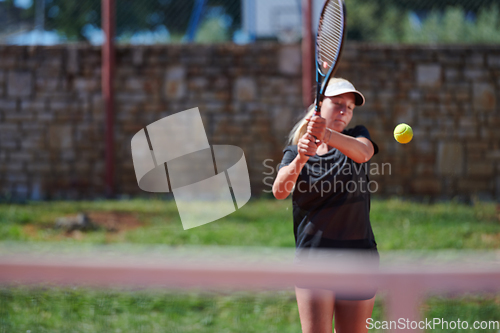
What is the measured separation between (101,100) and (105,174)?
1128mm

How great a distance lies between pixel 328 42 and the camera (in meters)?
2.27

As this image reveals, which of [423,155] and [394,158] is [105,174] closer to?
[394,158]

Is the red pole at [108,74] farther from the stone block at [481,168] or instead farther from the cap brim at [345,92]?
the cap brim at [345,92]

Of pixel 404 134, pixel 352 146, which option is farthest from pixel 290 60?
pixel 352 146

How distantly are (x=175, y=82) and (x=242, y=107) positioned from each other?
1081 millimetres

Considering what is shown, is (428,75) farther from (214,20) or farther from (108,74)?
(214,20)

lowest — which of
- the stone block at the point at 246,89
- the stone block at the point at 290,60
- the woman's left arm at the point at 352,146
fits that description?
the woman's left arm at the point at 352,146

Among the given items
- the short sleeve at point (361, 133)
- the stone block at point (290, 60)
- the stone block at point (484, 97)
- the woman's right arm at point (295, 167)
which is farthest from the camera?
the stone block at point (290, 60)

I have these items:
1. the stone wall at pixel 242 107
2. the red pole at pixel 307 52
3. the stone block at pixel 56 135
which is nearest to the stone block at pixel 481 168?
the stone wall at pixel 242 107

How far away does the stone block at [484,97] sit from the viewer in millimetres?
6848

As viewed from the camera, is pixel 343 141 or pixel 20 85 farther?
pixel 20 85

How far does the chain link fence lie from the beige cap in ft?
17.6

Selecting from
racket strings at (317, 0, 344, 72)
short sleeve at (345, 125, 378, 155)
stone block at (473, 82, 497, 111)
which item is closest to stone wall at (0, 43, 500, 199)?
stone block at (473, 82, 497, 111)

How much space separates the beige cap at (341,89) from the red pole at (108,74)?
17.8 ft
